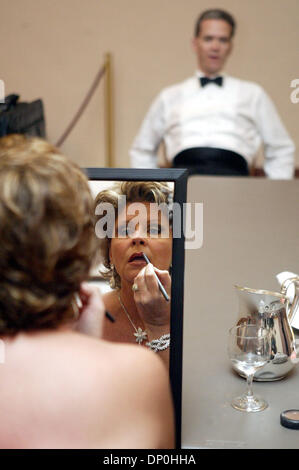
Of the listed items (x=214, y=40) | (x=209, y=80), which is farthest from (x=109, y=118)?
(x=214, y=40)

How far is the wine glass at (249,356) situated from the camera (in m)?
0.96

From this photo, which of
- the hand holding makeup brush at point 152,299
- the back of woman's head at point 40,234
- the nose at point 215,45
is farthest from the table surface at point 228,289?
the nose at point 215,45

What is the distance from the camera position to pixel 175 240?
865 millimetres

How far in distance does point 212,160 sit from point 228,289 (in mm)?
2205

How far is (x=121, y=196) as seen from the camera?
0.87 meters

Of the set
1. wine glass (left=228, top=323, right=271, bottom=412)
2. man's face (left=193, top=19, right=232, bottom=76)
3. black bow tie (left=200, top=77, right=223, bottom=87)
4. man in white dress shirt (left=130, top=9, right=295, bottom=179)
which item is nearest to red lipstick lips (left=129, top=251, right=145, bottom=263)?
wine glass (left=228, top=323, right=271, bottom=412)

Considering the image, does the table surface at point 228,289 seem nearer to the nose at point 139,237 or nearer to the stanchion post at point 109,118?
the nose at point 139,237

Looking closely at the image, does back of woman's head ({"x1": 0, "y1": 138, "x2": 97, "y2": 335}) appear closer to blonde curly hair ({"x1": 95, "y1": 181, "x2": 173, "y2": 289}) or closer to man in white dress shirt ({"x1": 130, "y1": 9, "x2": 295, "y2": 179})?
blonde curly hair ({"x1": 95, "y1": 181, "x2": 173, "y2": 289})

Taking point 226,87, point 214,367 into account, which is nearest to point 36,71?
point 226,87

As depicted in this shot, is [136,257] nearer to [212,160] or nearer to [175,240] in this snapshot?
[175,240]

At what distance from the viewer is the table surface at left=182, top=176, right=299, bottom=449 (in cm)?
90

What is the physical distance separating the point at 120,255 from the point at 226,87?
3.37 meters
